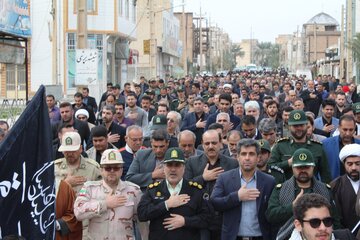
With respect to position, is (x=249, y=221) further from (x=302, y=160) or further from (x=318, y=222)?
(x=318, y=222)

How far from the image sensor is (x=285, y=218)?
687cm

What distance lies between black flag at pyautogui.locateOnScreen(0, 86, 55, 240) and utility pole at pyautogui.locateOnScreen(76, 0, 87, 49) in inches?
680

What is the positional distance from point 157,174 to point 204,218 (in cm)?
127

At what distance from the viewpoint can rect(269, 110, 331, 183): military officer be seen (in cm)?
859

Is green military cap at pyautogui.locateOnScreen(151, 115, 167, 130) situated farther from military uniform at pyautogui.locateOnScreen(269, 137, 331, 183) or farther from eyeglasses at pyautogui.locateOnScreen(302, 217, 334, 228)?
eyeglasses at pyautogui.locateOnScreen(302, 217, 334, 228)

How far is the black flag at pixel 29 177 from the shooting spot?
515 centimetres

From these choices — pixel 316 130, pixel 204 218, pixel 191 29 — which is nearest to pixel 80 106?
pixel 316 130

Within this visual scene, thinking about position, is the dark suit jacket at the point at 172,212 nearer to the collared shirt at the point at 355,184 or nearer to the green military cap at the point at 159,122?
the collared shirt at the point at 355,184

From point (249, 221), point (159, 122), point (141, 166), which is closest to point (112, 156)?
point (249, 221)

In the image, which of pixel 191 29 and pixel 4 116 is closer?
pixel 4 116

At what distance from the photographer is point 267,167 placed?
812 centimetres

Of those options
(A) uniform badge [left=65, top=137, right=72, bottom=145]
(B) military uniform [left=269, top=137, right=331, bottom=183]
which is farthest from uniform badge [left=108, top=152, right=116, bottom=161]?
(B) military uniform [left=269, top=137, right=331, bottom=183]

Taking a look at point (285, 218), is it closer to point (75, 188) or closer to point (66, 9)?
point (75, 188)

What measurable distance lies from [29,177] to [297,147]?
13.7ft
